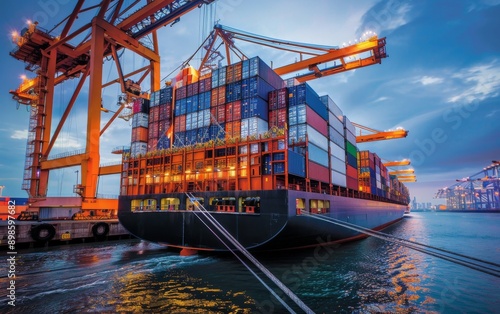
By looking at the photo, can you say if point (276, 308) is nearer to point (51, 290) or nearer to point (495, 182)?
point (51, 290)

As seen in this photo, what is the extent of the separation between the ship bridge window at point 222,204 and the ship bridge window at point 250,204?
2.26ft

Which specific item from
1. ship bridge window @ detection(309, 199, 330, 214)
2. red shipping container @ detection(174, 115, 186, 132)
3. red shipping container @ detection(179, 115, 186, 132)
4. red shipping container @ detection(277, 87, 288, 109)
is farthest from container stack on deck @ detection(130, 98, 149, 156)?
ship bridge window @ detection(309, 199, 330, 214)

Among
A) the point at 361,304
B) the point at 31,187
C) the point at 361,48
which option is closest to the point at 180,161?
the point at 361,304

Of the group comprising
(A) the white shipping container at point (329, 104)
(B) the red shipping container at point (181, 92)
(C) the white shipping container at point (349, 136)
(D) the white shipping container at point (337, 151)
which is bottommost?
(D) the white shipping container at point (337, 151)

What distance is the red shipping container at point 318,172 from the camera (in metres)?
22.8

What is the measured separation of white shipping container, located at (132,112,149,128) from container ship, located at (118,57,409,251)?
0.15 meters

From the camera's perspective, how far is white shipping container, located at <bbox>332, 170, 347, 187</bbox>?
28266 mm

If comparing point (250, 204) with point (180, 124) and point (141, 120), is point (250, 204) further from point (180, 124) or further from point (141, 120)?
point (141, 120)

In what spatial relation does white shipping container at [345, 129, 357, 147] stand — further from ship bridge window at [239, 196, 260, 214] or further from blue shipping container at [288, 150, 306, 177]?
ship bridge window at [239, 196, 260, 214]

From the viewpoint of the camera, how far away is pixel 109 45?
3897 cm

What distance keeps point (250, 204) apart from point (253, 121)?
23.5 feet

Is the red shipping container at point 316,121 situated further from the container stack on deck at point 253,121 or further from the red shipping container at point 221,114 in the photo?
the red shipping container at point 221,114

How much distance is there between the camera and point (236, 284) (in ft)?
46.0

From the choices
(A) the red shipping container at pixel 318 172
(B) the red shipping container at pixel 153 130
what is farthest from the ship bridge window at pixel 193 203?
(B) the red shipping container at pixel 153 130
